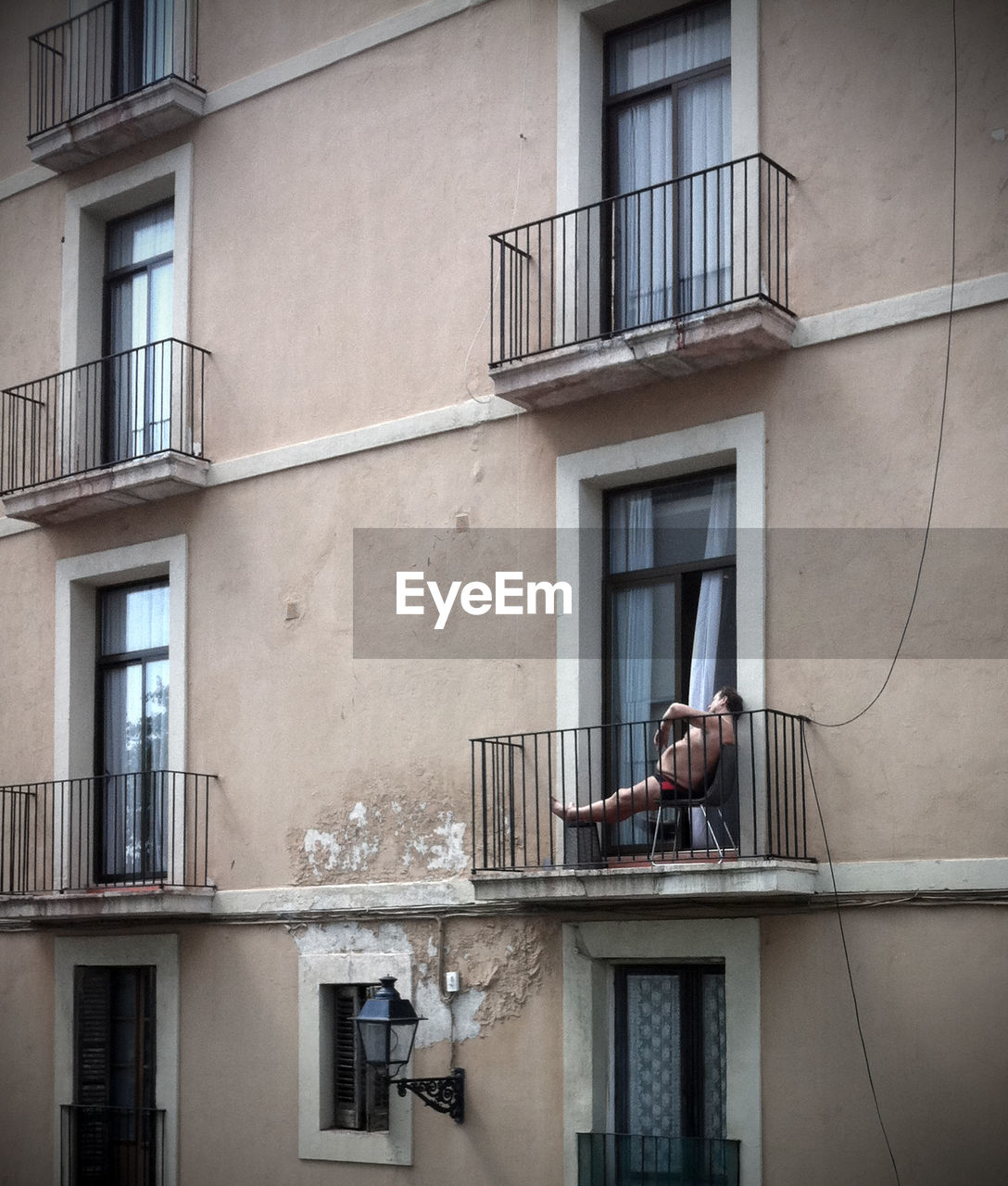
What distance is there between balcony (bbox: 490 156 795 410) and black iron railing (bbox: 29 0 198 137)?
505 centimetres

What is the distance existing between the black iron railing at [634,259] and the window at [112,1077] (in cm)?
623

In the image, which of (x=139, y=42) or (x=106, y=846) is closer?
(x=106, y=846)

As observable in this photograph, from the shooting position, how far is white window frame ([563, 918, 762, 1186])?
1055cm

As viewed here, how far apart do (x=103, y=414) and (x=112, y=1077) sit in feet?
18.6

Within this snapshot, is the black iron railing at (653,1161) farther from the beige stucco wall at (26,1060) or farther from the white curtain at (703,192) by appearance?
the beige stucco wall at (26,1060)


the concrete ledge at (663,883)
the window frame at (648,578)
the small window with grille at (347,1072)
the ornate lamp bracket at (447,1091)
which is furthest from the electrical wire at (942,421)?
the small window with grille at (347,1072)

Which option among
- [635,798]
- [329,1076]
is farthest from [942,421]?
[329,1076]

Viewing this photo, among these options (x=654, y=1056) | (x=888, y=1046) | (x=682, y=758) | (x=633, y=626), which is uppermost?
(x=633, y=626)

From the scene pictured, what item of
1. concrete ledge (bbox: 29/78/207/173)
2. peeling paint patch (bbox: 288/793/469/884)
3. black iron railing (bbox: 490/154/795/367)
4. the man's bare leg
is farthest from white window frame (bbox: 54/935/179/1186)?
concrete ledge (bbox: 29/78/207/173)

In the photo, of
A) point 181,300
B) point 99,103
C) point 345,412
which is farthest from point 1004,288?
point 99,103

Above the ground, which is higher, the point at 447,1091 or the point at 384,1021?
the point at 384,1021

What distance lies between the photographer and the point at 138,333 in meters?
15.7

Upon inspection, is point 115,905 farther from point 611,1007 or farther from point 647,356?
point 647,356
